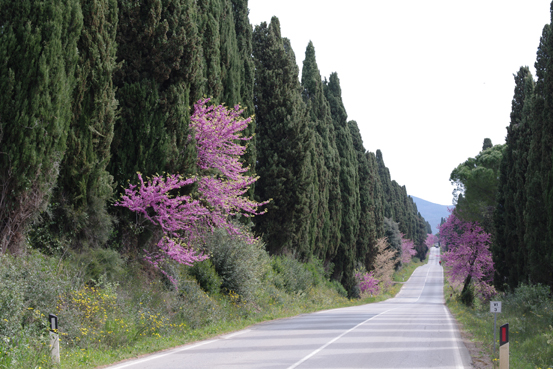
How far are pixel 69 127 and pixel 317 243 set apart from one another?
25.2 m

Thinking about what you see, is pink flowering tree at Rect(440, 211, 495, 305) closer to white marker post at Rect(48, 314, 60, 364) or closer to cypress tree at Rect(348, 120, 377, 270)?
cypress tree at Rect(348, 120, 377, 270)

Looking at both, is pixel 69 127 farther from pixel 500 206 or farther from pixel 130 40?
pixel 500 206

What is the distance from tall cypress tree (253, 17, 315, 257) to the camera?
25984 mm

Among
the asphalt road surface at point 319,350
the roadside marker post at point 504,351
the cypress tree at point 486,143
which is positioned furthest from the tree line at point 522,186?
the cypress tree at point 486,143

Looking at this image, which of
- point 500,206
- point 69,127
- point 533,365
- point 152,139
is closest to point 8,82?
point 69,127

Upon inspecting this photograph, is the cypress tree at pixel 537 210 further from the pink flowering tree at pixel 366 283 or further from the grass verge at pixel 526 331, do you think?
the pink flowering tree at pixel 366 283

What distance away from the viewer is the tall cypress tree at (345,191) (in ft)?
135

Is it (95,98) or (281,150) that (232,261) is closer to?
(95,98)

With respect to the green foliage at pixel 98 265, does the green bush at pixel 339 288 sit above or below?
below

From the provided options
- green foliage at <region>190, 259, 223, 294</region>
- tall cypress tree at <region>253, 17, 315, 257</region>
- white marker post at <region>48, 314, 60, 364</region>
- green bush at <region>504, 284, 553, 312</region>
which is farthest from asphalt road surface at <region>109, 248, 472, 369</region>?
tall cypress tree at <region>253, 17, 315, 257</region>

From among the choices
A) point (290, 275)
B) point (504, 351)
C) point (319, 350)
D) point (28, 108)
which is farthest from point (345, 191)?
point (28, 108)

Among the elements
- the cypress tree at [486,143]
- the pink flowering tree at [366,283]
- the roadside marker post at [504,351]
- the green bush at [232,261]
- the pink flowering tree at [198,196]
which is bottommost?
the pink flowering tree at [366,283]

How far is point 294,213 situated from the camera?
85.9 feet

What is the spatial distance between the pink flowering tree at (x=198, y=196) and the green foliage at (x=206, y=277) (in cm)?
85
